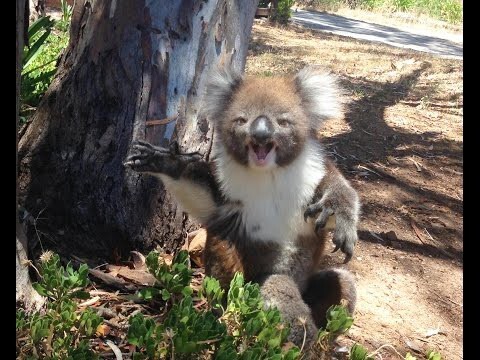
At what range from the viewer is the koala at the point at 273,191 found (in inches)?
115

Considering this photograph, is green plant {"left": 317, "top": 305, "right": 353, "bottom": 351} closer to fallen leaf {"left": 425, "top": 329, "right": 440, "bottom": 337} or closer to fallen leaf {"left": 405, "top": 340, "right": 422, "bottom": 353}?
fallen leaf {"left": 405, "top": 340, "right": 422, "bottom": 353}

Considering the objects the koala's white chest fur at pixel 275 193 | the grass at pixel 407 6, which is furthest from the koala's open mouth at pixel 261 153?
the grass at pixel 407 6

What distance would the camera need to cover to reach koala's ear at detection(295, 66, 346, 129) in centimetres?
324

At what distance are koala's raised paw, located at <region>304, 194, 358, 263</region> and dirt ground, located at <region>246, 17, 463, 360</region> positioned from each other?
0.54 m

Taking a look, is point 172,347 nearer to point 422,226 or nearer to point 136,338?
point 136,338

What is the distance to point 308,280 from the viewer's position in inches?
128

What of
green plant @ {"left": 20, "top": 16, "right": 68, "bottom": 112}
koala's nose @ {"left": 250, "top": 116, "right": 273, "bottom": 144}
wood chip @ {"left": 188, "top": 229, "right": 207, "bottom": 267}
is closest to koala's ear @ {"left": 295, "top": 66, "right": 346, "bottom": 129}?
koala's nose @ {"left": 250, "top": 116, "right": 273, "bottom": 144}

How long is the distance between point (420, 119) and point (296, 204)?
13.8 ft

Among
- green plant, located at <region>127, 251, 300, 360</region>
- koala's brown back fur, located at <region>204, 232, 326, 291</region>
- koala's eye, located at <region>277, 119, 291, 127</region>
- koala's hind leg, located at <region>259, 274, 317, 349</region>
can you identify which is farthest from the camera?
koala's brown back fur, located at <region>204, 232, 326, 291</region>

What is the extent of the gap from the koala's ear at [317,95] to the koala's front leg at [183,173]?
629 mm

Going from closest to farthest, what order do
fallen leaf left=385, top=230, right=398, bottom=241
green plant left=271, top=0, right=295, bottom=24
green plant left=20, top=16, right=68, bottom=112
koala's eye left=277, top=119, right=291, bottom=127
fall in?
koala's eye left=277, top=119, right=291, bottom=127, fallen leaf left=385, top=230, right=398, bottom=241, green plant left=20, top=16, right=68, bottom=112, green plant left=271, top=0, right=295, bottom=24

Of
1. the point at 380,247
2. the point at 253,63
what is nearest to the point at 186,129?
the point at 380,247

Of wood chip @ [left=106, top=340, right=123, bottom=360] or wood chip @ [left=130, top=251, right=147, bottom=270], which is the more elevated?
wood chip @ [left=106, top=340, right=123, bottom=360]

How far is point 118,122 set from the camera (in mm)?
3436
